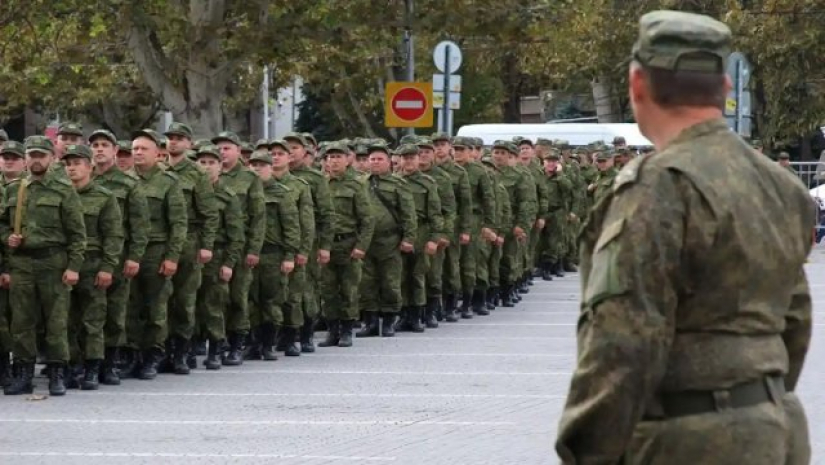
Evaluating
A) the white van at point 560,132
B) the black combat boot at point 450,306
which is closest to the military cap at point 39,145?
the black combat boot at point 450,306

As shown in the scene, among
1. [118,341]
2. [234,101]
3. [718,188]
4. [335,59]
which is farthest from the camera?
[234,101]

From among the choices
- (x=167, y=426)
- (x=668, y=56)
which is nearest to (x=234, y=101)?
(x=167, y=426)

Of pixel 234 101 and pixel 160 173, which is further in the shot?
pixel 234 101

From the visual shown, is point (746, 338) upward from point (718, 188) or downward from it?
downward

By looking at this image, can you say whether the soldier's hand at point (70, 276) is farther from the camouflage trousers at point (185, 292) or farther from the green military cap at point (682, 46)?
the green military cap at point (682, 46)

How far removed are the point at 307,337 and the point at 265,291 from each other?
3.18ft

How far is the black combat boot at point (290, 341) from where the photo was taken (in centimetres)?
1905

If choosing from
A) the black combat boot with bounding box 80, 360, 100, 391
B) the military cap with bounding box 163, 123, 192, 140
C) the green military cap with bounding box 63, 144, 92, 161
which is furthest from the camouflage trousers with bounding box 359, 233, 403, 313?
the green military cap with bounding box 63, 144, 92, 161

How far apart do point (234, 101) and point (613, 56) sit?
32.5 feet

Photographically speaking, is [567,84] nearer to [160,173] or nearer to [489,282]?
[489,282]

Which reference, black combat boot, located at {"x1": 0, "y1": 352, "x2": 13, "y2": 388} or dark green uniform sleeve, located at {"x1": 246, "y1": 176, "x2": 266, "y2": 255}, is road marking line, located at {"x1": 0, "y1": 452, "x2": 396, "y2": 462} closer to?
black combat boot, located at {"x1": 0, "y1": 352, "x2": 13, "y2": 388}

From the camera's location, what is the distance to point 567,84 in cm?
6044

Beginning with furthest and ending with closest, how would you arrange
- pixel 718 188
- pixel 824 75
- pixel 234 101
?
pixel 824 75
pixel 234 101
pixel 718 188

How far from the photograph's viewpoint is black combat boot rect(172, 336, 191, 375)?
17.3 meters
